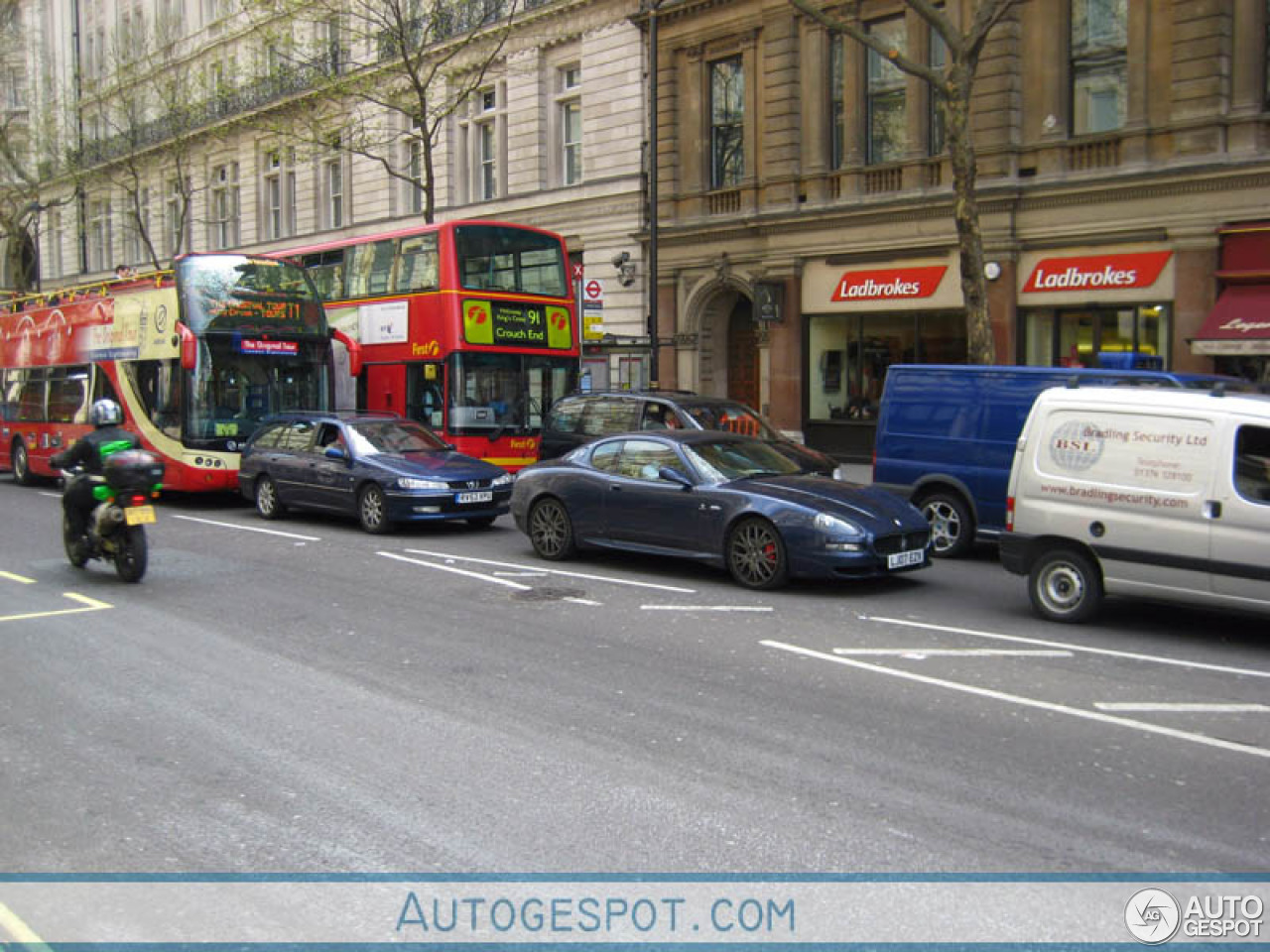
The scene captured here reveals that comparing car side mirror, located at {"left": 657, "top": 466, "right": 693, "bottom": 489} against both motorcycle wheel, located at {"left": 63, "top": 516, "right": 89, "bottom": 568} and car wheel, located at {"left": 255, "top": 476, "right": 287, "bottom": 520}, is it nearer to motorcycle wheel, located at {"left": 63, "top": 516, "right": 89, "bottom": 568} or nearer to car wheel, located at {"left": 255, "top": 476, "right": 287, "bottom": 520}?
motorcycle wheel, located at {"left": 63, "top": 516, "right": 89, "bottom": 568}

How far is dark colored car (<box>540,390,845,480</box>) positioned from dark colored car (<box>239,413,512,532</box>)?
5.09 feet

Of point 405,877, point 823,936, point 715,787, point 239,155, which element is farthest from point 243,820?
point 239,155

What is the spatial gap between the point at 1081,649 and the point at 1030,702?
1.69m

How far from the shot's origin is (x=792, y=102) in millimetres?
25562

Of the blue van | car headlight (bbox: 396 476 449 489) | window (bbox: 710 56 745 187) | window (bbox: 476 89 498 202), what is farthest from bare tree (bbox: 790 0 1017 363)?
window (bbox: 476 89 498 202)

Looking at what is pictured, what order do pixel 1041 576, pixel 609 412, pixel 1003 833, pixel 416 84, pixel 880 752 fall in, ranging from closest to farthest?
pixel 1003 833 → pixel 880 752 → pixel 1041 576 → pixel 609 412 → pixel 416 84

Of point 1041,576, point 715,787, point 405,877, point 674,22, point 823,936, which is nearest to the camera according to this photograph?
point 823,936

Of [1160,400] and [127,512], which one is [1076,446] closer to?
[1160,400]

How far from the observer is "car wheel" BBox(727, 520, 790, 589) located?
34.0 feet

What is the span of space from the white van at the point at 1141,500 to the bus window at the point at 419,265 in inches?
447

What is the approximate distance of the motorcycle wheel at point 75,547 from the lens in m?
11.6

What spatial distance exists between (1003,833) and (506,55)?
30583mm

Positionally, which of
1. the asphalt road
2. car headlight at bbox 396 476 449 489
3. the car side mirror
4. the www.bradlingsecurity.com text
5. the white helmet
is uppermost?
the white helmet

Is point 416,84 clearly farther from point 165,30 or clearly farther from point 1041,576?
Answer: point 165,30
